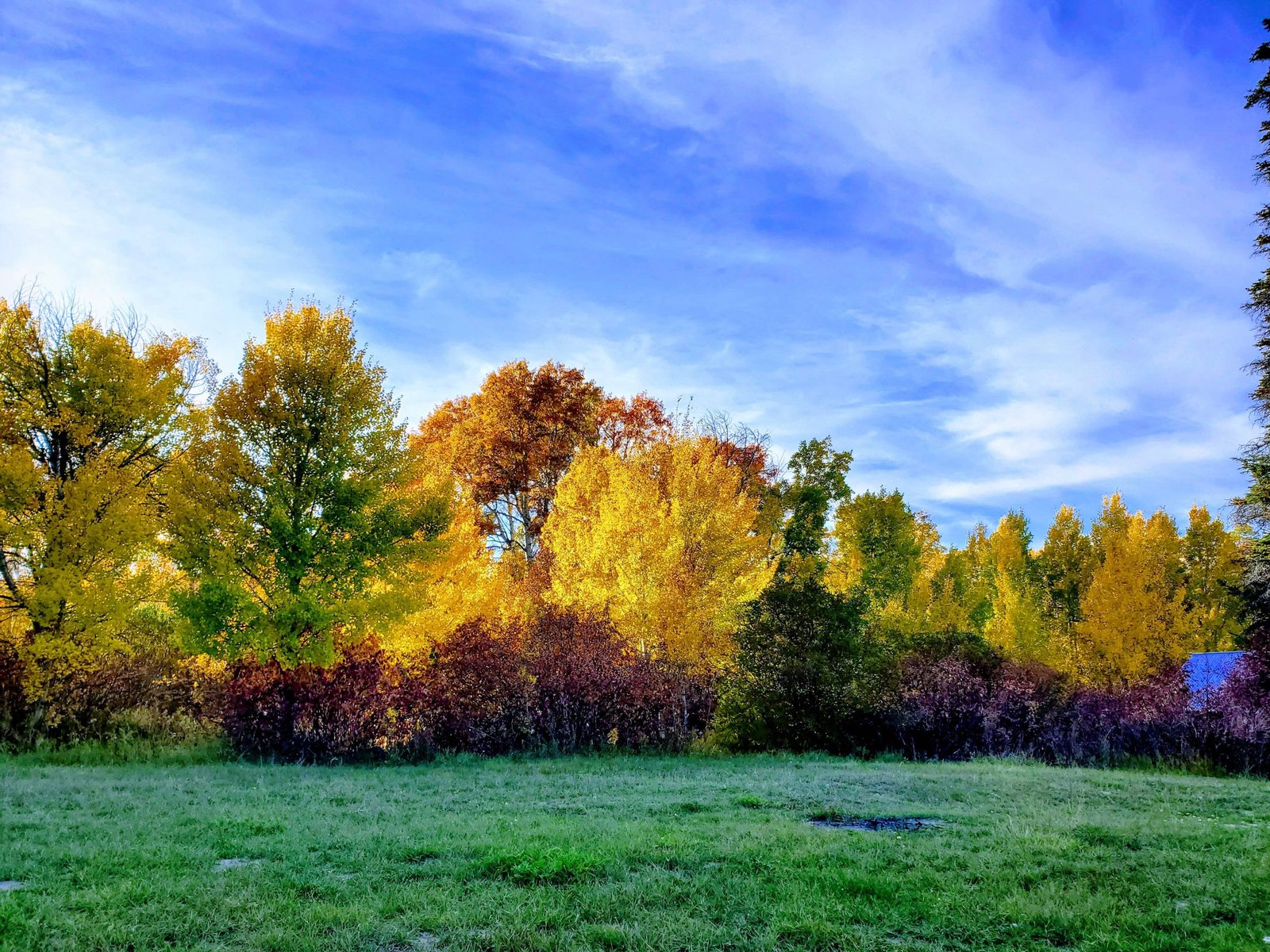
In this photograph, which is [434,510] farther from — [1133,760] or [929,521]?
[929,521]

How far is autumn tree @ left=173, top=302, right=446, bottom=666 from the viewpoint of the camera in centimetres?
1446

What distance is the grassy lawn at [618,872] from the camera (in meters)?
4.11

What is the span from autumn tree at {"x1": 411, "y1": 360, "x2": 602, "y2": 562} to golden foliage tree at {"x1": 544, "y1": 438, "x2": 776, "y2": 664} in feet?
25.6

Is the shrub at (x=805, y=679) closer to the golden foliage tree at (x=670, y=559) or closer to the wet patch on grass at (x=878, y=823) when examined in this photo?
the golden foliage tree at (x=670, y=559)

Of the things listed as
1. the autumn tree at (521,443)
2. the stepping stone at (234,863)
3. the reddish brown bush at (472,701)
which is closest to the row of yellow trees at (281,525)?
the reddish brown bush at (472,701)

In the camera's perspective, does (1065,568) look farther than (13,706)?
Yes

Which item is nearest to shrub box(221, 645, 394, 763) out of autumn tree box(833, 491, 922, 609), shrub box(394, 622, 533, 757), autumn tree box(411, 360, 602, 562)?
shrub box(394, 622, 533, 757)

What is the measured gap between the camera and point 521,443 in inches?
1261

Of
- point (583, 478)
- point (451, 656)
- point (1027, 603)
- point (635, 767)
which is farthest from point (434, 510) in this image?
point (1027, 603)

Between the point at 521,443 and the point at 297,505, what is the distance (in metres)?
17.1

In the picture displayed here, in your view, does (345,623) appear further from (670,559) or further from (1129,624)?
(1129,624)

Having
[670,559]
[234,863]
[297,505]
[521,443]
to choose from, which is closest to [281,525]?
[297,505]

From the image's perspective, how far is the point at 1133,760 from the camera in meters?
15.1

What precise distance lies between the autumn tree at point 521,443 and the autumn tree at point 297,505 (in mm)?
15222
